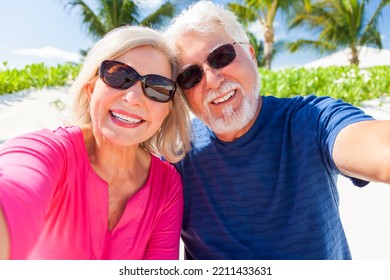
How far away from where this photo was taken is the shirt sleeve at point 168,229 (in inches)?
68.7

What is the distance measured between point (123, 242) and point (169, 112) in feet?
2.47

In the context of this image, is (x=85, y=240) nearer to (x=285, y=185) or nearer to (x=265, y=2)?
(x=285, y=185)

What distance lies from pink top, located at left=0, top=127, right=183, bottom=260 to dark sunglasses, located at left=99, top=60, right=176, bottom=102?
0.28m

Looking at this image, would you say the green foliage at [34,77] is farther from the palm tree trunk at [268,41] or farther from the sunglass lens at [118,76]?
the palm tree trunk at [268,41]

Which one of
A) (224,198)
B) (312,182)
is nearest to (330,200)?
(312,182)

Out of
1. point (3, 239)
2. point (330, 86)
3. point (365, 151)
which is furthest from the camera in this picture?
point (330, 86)

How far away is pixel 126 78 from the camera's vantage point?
1674mm

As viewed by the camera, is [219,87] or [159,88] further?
[219,87]

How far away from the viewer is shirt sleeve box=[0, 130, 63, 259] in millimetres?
1019

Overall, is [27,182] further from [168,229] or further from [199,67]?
[199,67]

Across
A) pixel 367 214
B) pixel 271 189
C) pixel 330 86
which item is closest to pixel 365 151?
pixel 271 189

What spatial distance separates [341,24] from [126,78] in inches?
857

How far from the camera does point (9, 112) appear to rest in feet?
26.1

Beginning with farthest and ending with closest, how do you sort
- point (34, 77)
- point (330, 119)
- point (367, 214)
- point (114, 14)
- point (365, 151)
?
point (114, 14) → point (34, 77) → point (367, 214) → point (330, 119) → point (365, 151)
